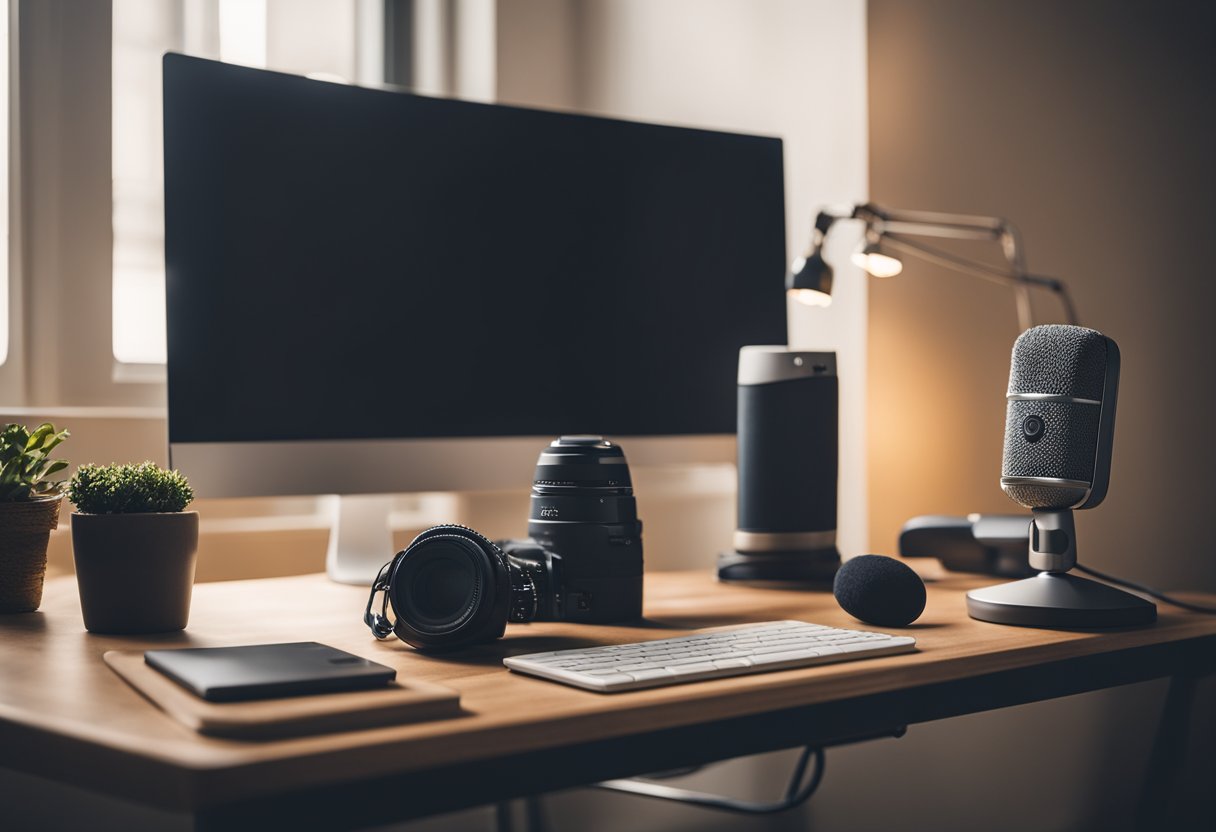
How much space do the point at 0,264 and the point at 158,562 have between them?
0.72 metres

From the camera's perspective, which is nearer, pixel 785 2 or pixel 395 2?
pixel 785 2

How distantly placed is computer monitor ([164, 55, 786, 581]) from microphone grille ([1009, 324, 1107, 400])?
1.62 ft

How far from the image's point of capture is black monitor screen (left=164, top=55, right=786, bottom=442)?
3.61ft

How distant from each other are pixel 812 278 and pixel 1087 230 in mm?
649

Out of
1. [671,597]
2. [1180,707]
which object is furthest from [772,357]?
[1180,707]

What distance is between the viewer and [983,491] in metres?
1.68

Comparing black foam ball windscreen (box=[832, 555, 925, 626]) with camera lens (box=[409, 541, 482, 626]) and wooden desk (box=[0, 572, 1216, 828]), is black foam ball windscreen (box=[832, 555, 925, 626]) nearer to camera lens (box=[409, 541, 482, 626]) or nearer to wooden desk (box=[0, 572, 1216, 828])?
wooden desk (box=[0, 572, 1216, 828])

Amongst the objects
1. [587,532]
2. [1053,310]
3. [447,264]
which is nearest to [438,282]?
[447,264]

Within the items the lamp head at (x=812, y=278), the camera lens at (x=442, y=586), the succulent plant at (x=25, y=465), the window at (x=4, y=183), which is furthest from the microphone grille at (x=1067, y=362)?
the window at (x=4, y=183)

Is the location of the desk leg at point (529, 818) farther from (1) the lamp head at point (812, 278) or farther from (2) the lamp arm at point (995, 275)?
(2) the lamp arm at point (995, 275)

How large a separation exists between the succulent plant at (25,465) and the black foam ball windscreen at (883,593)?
0.70 metres

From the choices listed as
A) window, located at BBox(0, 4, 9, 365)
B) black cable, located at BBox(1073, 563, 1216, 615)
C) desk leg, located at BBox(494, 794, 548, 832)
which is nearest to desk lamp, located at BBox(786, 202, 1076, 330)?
black cable, located at BBox(1073, 563, 1216, 615)

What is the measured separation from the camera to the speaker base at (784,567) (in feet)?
4.13

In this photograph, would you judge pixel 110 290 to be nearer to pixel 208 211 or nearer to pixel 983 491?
pixel 208 211
